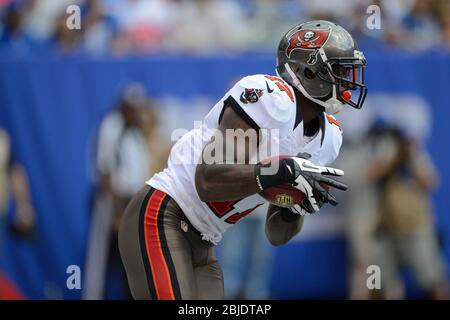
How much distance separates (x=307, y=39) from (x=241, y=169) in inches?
34.2

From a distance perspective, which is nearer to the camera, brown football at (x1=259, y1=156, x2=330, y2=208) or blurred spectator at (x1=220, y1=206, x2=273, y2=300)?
brown football at (x1=259, y1=156, x2=330, y2=208)

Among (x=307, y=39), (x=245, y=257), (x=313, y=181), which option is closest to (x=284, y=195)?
(x=313, y=181)

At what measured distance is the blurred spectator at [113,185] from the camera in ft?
25.5

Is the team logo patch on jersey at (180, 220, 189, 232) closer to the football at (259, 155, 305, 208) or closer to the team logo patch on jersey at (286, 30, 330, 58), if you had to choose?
A: the football at (259, 155, 305, 208)

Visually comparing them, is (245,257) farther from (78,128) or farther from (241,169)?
(241,169)

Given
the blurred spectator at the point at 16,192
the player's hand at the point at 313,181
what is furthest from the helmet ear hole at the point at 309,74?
the blurred spectator at the point at 16,192

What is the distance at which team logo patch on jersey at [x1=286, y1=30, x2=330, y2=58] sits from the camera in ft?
15.5

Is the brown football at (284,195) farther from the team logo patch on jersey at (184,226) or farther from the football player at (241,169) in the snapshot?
the team logo patch on jersey at (184,226)

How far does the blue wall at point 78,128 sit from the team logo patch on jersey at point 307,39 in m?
3.16

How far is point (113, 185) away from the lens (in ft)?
25.6

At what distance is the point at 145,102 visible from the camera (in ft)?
26.5

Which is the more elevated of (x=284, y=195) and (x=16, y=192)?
(x=16, y=192)

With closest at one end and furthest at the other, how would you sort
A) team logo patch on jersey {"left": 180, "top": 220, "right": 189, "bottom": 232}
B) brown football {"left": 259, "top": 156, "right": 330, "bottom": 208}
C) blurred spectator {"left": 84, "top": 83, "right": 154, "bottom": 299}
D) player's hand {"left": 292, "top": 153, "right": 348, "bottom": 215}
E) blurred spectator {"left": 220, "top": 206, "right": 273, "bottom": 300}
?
player's hand {"left": 292, "top": 153, "right": 348, "bottom": 215}
brown football {"left": 259, "top": 156, "right": 330, "bottom": 208}
team logo patch on jersey {"left": 180, "top": 220, "right": 189, "bottom": 232}
blurred spectator {"left": 84, "top": 83, "right": 154, "bottom": 299}
blurred spectator {"left": 220, "top": 206, "right": 273, "bottom": 300}

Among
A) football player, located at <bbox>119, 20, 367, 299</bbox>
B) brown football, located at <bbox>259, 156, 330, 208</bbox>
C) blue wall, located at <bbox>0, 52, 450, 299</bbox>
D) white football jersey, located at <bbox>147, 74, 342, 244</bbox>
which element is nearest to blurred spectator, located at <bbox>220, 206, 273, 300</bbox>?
blue wall, located at <bbox>0, 52, 450, 299</bbox>
